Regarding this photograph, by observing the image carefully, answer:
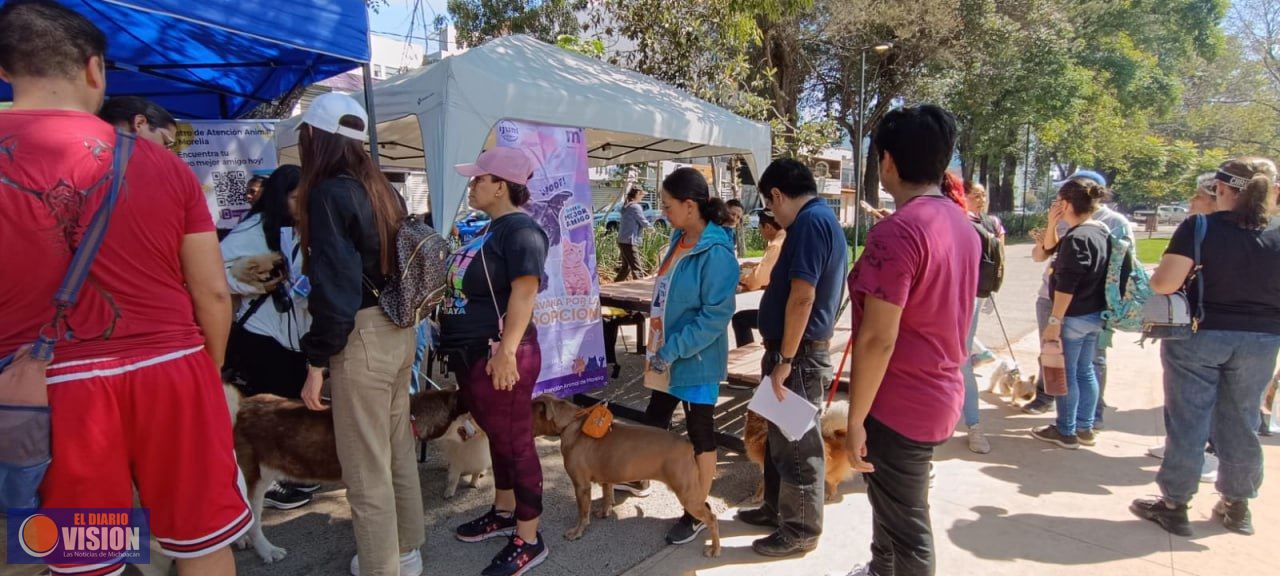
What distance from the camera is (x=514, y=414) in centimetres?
273

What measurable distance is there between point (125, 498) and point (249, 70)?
16.1 ft

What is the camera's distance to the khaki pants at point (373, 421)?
7.44 feet

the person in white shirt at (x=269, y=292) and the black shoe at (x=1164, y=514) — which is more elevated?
the person in white shirt at (x=269, y=292)

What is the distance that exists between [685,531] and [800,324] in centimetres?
125

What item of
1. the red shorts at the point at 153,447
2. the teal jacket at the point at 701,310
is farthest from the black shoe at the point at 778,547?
the red shorts at the point at 153,447

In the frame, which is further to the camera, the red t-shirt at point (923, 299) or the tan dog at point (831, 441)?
the tan dog at point (831, 441)

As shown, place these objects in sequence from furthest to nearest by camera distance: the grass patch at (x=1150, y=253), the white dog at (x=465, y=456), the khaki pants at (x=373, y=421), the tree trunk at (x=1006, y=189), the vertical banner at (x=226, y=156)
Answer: the tree trunk at (x=1006, y=189) < the grass patch at (x=1150, y=253) < the vertical banner at (x=226, y=156) < the white dog at (x=465, y=456) < the khaki pants at (x=373, y=421)

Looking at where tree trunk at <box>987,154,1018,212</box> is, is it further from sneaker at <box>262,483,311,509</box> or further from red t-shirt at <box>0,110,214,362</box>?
red t-shirt at <box>0,110,214,362</box>

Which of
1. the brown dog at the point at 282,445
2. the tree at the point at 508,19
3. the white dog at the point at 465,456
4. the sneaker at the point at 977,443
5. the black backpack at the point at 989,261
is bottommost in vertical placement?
the sneaker at the point at 977,443

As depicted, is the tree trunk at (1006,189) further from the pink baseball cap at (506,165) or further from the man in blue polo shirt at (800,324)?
the pink baseball cap at (506,165)

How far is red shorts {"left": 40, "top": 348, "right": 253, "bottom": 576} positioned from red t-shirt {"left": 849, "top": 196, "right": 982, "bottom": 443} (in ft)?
6.30

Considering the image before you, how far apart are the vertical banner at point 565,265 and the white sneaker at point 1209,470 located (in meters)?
3.84

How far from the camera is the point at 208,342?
182cm

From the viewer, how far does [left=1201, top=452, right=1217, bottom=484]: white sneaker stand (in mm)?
3779
